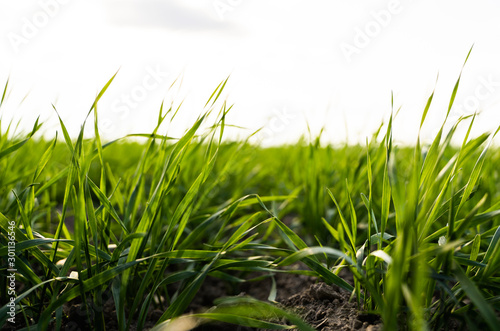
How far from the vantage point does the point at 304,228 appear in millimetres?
1657

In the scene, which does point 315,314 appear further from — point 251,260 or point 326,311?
point 251,260

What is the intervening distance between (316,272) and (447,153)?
152 cm

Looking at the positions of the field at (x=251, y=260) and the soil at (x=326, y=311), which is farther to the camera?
the soil at (x=326, y=311)

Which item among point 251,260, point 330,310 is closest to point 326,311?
point 330,310

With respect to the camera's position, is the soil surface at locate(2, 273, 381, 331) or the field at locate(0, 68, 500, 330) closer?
the field at locate(0, 68, 500, 330)

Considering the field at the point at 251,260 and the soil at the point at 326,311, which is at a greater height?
the field at the point at 251,260

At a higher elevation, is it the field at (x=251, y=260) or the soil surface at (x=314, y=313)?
the field at (x=251, y=260)

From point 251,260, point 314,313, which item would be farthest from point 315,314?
point 251,260

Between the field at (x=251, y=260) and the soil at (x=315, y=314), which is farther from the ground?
the field at (x=251, y=260)

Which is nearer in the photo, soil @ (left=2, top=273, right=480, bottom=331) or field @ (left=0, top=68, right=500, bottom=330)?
field @ (left=0, top=68, right=500, bottom=330)

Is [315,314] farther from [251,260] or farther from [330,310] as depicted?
[251,260]

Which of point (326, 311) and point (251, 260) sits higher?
point (251, 260)

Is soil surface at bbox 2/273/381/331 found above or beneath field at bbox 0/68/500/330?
beneath

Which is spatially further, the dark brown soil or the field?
the dark brown soil
